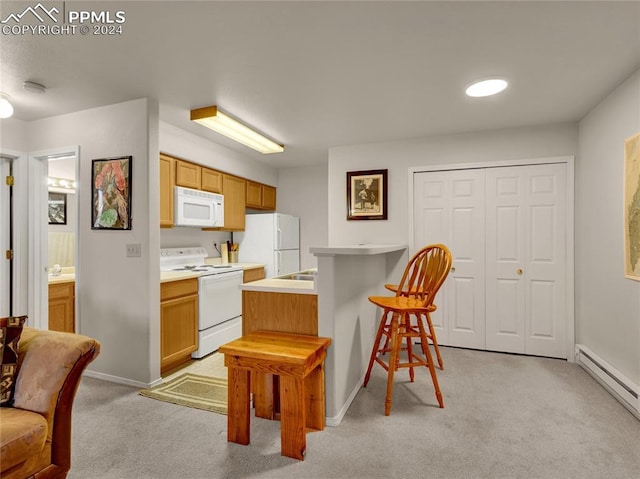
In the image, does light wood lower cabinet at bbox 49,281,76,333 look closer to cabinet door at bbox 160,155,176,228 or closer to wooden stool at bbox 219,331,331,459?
cabinet door at bbox 160,155,176,228

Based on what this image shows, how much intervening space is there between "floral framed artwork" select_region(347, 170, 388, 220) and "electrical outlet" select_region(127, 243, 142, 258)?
7.38ft

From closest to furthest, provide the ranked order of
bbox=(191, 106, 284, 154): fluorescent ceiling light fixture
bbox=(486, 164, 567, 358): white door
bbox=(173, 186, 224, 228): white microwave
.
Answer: bbox=(191, 106, 284, 154): fluorescent ceiling light fixture → bbox=(486, 164, 567, 358): white door → bbox=(173, 186, 224, 228): white microwave

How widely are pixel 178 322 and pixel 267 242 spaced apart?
1.80 metres

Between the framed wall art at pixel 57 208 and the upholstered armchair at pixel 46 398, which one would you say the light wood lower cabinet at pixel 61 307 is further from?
the upholstered armchair at pixel 46 398

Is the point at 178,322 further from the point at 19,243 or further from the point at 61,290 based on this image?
the point at 19,243

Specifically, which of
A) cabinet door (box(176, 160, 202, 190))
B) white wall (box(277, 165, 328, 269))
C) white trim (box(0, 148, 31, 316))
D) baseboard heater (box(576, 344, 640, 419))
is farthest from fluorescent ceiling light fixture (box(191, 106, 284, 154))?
baseboard heater (box(576, 344, 640, 419))

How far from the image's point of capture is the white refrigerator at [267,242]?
4.51 m

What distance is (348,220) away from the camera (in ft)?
13.1

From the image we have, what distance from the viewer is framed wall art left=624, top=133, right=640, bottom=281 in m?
2.13

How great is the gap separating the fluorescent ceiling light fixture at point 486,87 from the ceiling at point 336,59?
6 cm

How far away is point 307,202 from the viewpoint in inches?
207

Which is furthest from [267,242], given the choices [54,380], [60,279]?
[54,380]

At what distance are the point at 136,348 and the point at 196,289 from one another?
0.73m

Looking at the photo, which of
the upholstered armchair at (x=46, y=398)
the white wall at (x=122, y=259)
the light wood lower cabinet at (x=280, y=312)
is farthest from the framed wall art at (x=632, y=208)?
the white wall at (x=122, y=259)
